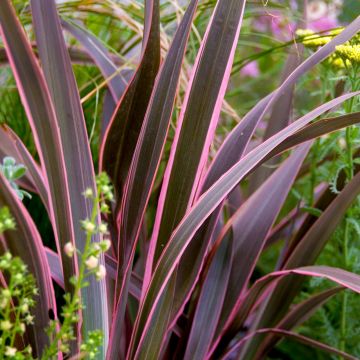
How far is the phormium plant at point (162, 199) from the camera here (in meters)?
0.74

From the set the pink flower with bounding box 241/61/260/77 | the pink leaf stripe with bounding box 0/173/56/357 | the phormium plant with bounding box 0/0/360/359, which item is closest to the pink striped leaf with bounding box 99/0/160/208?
the phormium plant with bounding box 0/0/360/359

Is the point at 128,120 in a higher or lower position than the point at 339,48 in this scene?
lower

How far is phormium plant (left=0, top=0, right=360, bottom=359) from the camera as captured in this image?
0.74 meters

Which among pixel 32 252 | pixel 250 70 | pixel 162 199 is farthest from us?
pixel 250 70

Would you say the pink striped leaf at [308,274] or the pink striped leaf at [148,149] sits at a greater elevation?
the pink striped leaf at [148,149]

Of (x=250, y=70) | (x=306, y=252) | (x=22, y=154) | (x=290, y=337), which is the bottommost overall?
(x=290, y=337)

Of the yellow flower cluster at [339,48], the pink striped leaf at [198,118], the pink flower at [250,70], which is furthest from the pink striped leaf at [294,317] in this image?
the pink flower at [250,70]

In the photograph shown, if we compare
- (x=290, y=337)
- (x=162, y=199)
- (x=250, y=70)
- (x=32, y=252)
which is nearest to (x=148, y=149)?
(x=162, y=199)

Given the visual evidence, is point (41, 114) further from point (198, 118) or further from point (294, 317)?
point (294, 317)

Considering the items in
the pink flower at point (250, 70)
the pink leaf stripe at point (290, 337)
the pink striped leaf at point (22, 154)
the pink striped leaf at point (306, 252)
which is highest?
the pink flower at point (250, 70)

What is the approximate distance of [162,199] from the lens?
828 millimetres

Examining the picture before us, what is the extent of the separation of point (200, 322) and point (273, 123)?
45cm

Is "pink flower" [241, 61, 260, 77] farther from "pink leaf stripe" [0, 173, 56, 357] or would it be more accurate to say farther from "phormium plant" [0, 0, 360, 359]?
"pink leaf stripe" [0, 173, 56, 357]

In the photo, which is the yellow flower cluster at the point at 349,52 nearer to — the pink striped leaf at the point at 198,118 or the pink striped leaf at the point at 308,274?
the pink striped leaf at the point at 198,118
